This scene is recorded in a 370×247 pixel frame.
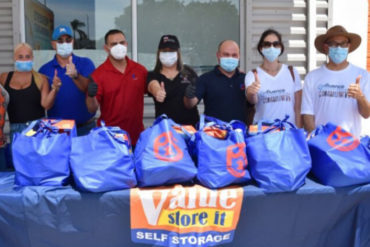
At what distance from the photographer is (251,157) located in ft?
7.89

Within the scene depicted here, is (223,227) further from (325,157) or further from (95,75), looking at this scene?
(95,75)

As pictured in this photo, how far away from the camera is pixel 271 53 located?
304 cm

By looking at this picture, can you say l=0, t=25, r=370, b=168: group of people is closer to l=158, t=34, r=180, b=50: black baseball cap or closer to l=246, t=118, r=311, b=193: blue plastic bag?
l=158, t=34, r=180, b=50: black baseball cap

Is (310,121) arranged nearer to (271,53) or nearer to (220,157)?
(271,53)

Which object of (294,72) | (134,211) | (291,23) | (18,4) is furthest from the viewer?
(291,23)

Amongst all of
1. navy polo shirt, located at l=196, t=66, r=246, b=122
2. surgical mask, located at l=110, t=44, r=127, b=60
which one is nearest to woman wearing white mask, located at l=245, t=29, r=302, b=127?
navy polo shirt, located at l=196, t=66, r=246, b=122

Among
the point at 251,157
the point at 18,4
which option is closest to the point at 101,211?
the point at 251,157

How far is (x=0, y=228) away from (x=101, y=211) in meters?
0.61

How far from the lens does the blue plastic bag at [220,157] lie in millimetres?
2305

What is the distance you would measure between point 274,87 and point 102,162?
1.47 meters

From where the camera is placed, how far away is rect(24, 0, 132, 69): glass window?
4781 mm

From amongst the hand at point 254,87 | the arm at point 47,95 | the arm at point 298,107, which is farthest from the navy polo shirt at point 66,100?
the arm at point 298,107

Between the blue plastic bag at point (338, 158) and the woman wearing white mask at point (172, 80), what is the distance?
106cm

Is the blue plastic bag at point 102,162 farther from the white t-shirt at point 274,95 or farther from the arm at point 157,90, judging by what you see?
the white t-shirt at point 274,95
